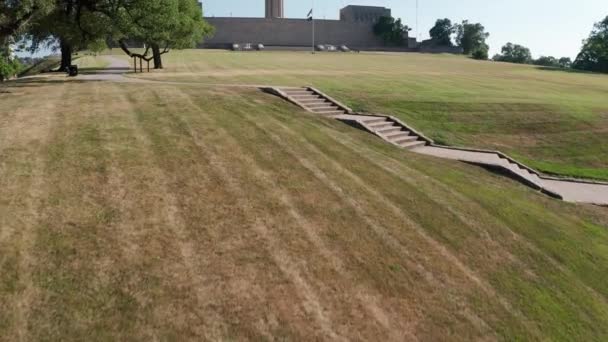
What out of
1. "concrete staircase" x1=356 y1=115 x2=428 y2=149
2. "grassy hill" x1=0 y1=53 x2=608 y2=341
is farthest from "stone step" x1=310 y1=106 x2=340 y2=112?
"grassy hill" x1=0 y1=53 x2=608 y2=341

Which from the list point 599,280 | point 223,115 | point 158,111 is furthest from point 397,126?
point 599,280

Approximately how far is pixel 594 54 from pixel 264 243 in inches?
4266

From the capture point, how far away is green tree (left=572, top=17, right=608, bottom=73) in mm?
92188

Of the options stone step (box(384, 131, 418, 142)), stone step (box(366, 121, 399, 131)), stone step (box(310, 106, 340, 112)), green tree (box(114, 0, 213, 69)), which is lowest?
stone step (box(384, 131, 418, 142))

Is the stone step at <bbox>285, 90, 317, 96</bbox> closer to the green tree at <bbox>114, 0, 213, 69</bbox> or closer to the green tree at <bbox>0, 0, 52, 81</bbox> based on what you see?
the green tree at <bbox>0, 0, 52, 81</bbox>

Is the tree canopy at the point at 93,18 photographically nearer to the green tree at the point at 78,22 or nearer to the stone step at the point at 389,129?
the green tree at the point at 78,22

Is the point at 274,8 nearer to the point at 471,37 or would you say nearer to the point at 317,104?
the point at 471,37

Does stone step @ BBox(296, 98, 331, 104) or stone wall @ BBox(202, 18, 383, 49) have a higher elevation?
stone wall @ BBox(202, 18, 383, 49)

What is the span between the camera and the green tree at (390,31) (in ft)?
432

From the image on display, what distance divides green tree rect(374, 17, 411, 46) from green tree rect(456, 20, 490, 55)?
789 inches

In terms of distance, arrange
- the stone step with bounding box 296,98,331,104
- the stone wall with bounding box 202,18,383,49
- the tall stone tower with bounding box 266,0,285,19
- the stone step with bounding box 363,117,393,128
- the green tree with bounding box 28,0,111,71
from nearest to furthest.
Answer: the stone step with bounding box 363,117,393,128, the stone step with bounding box 296,98,331,104, the green tree with bounding box 28,0,111,71, the stone wall with bounding box 202,18,383,49, the tall stone tower with bounding box 266,0,285,19

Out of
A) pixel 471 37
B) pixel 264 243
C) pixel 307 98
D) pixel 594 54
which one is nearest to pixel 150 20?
pixel 307 98

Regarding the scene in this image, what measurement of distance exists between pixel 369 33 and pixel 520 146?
4771 inches

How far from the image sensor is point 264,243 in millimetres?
7441
